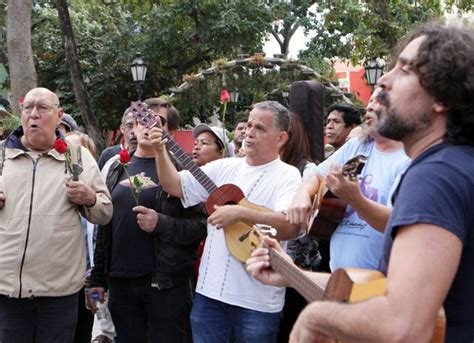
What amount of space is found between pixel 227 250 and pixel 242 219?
320mm

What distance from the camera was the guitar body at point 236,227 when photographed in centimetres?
416

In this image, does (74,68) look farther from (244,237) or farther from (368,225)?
(368,225)

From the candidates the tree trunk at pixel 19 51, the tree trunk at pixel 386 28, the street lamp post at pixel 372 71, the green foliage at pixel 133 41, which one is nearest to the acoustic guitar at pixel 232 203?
the tree trunk at pixel 19 51

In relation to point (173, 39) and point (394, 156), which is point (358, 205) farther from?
point (173, 39)

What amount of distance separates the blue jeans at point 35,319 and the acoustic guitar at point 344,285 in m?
2.24

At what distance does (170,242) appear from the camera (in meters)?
4.68

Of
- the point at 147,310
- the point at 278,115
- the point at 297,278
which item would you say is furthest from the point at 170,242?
the point at 297,278

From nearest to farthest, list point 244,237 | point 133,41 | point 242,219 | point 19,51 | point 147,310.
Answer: point 242,219 < point 244,237 < point 147,310 < point 19,51 < point 133,41

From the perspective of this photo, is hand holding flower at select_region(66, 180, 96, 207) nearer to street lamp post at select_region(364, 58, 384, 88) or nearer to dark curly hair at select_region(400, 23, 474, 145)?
dark curly hair at select_region(400, 23, 474, 145)

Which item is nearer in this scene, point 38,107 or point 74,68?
point 38,107

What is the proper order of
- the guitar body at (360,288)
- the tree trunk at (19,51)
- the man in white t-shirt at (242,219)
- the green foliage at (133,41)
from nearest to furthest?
the guitar body at (360,288) < the man in white t-shirt at (242,219) < the tree trunk at (19,51) < the green foliage at (133,41)

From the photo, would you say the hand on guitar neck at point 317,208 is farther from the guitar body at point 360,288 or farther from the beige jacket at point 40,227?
the beige jacket at point 40,227

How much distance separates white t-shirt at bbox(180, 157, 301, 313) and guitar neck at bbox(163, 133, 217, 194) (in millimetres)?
68

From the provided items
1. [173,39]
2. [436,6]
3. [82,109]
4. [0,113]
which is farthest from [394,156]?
[173,39]
